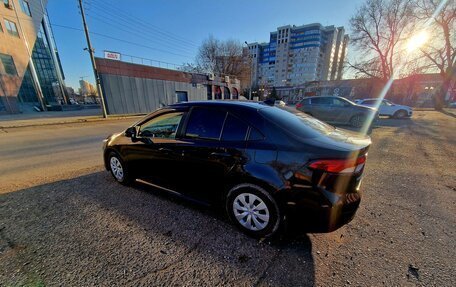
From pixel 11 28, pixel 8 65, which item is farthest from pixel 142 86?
pixel 11 28

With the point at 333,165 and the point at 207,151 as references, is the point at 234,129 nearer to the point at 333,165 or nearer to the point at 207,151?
the point at 207,151

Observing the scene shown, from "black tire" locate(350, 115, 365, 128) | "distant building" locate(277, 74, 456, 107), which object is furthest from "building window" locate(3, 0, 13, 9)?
"distant building" locate(277, 74, 456, 107)

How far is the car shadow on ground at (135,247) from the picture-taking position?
6.06ft

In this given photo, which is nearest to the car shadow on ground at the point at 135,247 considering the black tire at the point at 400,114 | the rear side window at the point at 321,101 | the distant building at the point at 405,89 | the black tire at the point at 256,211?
the black tire at the point at 256,211

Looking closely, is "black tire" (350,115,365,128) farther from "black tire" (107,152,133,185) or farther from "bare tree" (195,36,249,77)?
"bare tree" (195,36,249,77)

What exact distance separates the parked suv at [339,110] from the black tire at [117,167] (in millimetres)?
10421

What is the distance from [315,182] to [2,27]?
119 ft

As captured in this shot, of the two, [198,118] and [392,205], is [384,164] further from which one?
[198,118]

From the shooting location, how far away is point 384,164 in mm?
4988

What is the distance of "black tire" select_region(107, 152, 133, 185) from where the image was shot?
355 cm

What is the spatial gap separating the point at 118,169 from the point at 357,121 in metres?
10.9

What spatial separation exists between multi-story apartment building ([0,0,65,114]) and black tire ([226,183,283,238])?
31912 millimetres

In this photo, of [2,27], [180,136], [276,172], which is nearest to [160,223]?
[180,136]

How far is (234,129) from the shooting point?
8.07 ft
